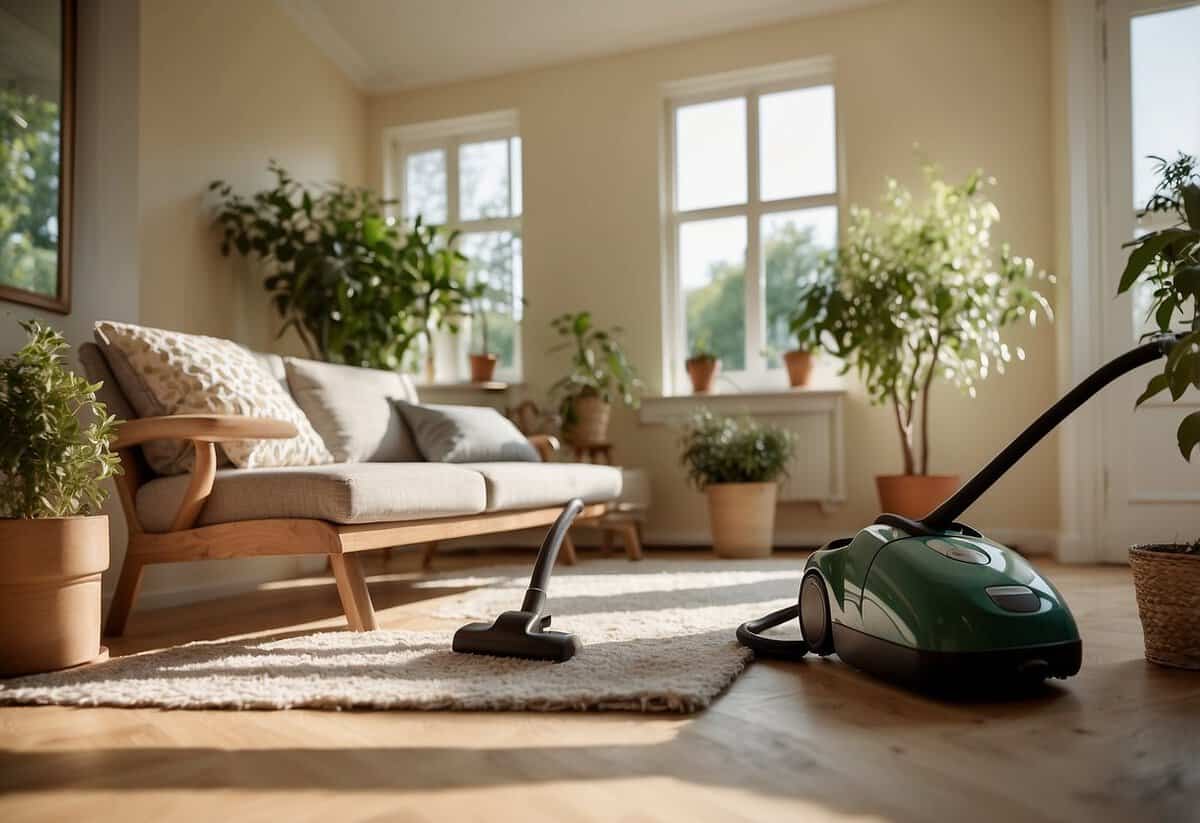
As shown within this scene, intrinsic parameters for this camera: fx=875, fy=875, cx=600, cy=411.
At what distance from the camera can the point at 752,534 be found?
386 centimetres

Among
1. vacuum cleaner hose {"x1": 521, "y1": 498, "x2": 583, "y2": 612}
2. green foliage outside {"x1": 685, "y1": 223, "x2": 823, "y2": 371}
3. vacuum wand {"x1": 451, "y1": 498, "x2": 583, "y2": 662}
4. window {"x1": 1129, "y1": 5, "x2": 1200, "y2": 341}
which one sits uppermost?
window {"x1": 1129, "y1": 5, "x2": 1200, "y2": 341}

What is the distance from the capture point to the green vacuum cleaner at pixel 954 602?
1345 millimetres

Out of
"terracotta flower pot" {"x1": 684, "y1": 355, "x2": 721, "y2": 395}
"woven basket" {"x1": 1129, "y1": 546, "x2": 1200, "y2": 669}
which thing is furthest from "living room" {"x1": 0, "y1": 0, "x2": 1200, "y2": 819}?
"terracotta flower pot" {"x1": 684, "y1": 355, "x2": 721, "y2": 395}

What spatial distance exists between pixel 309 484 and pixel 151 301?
1471 millimetres

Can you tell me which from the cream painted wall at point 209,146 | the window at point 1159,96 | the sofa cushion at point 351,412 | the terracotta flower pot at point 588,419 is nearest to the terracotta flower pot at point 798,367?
the terracotta flower pot at point 588,419

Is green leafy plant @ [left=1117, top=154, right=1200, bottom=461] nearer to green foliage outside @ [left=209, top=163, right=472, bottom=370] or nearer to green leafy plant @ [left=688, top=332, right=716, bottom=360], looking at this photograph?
green leafy plant @ [left=688, top=332, right=716, bottom=360]

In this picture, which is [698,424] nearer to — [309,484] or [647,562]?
[647,562]

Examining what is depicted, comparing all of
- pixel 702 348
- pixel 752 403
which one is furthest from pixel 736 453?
pixel 702 348

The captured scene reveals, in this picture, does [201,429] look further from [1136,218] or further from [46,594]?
[1136,218]

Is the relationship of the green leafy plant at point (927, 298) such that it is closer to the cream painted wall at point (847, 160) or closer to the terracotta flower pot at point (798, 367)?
the cream painted wall at point (847, 160)

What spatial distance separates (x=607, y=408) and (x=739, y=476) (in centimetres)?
74

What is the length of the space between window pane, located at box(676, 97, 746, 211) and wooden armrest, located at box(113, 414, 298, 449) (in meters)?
3.04

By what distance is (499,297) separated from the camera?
4.88m

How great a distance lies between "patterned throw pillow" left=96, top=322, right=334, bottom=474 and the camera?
2.29m
